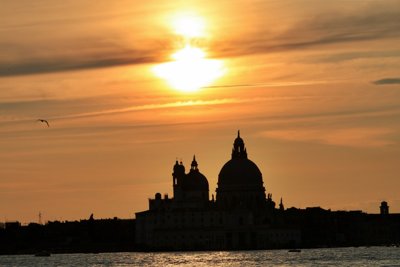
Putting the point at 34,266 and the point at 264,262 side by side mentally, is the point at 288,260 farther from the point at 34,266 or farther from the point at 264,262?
the point at 34,266

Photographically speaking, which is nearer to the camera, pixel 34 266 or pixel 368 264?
pixel 368 264

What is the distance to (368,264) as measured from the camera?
601 ft

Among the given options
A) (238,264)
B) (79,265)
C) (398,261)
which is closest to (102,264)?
(79,265)

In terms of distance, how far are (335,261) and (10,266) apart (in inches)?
1294

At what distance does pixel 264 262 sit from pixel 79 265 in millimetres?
18619

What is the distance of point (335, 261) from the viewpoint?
192 m

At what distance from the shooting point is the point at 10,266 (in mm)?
199625

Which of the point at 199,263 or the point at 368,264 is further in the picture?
the point at 199,263

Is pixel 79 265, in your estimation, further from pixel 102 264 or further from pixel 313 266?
pixel 313 266

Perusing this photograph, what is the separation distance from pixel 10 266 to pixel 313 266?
34451 millimetres

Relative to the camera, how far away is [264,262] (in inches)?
7633

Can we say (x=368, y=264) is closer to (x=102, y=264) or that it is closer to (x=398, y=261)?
(x=398, y=261)

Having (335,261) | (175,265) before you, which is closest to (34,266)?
(175,265)

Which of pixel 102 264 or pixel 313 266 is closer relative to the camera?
pixel 313 266
